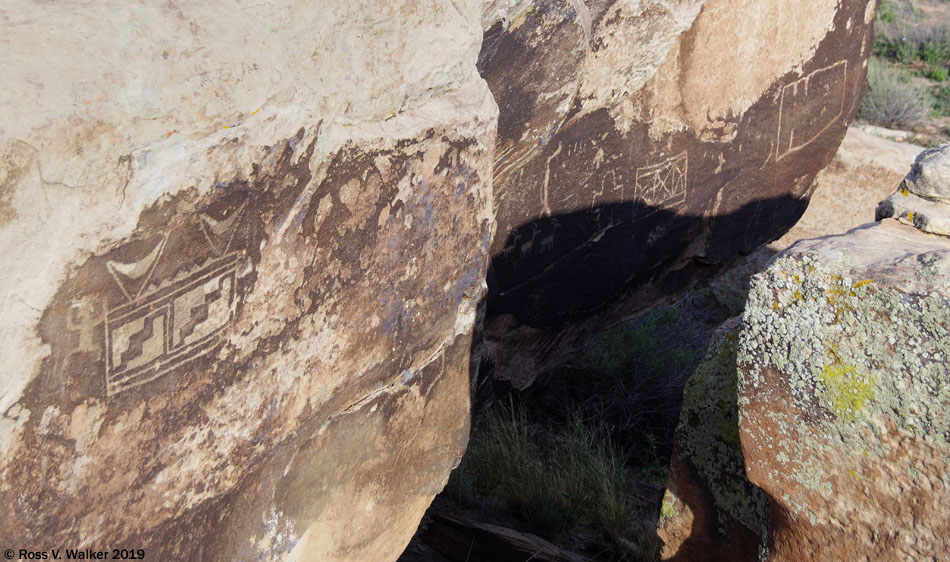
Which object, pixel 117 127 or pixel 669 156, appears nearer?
pixel 117 127

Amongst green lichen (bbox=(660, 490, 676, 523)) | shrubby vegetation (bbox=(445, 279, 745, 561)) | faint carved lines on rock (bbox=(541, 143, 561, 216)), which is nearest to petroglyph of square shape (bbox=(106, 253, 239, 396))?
green lichen (bbox=(660, 490, 676, 523))

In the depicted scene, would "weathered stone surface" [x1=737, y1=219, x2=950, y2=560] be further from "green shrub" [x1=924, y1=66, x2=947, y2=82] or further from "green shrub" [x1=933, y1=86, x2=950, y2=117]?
"green shrub" [x1=924, y1=66, x2=947, y2=82]

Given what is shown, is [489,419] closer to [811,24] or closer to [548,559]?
[548,559]

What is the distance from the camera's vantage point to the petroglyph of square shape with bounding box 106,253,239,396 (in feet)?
3.75

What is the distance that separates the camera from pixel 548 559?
241cm

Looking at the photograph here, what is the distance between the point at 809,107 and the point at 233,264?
8.22 ft

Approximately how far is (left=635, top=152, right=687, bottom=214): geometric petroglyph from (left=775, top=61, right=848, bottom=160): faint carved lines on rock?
0.52 meters

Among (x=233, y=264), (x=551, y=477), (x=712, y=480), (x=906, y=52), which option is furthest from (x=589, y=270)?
(x=906, y=52)

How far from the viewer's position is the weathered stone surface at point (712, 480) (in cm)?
173

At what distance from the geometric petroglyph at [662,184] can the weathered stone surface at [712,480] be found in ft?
3.02

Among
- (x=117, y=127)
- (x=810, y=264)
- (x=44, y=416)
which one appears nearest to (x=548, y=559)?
(x=810, y=264)

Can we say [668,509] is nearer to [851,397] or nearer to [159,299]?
[851,397]

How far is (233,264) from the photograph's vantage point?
1.27 metres

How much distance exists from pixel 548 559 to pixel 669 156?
1.39 m
